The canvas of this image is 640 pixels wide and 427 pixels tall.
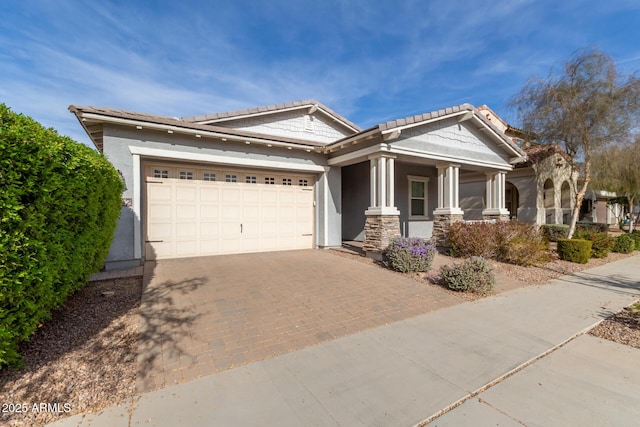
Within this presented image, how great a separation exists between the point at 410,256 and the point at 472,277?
163cm

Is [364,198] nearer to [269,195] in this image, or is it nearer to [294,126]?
[294,126]

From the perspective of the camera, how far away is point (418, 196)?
13.6 metres

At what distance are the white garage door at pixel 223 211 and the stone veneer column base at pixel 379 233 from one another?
262cm

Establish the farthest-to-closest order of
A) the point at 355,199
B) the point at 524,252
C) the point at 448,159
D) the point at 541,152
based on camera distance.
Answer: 1. the point at 541,152
2. the point at 355,199
3. the point at 448,159
4. the point at 524,252

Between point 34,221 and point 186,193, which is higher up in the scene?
point 186,193

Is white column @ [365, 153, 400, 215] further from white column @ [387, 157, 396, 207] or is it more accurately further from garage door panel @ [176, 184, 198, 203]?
garage door panel @ [176, 184, 198, 203]

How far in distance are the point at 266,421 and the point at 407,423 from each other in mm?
1183

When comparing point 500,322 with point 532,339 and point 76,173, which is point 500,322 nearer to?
point 532,339

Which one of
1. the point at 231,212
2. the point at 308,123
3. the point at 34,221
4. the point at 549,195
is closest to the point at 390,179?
the point at 231,212

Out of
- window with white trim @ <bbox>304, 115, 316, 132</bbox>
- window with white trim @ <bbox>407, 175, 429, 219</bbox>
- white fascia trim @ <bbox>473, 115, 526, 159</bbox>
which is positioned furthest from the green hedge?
white fascia trim @ <bbox>473, 115, 526, 159</bbox>

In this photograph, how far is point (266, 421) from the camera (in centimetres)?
236

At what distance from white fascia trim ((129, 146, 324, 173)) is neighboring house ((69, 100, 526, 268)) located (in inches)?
1.2

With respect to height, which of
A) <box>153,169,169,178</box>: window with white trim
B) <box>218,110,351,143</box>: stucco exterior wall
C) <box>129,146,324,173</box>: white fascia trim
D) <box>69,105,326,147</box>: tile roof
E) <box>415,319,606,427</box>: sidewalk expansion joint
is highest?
<box>218,110,351,143</box>: stucco exterior wall

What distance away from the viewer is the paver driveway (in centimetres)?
338
